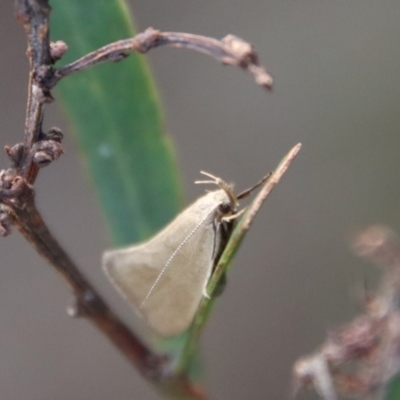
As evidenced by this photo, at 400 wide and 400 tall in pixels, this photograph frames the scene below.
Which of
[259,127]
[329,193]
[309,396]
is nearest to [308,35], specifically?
[259,127]

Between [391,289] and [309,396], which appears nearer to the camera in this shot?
[391,289]

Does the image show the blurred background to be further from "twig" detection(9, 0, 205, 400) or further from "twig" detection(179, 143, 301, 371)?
→ "twig" detection(9, 0, 205, 400)

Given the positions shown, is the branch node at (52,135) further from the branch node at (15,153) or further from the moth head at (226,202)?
the moth head at (226,202)

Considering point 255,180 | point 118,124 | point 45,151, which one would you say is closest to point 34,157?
point 45,151

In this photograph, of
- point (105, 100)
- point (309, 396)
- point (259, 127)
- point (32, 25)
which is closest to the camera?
point (32, 25)

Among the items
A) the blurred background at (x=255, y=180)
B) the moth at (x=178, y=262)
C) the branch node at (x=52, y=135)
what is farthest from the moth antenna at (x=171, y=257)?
the blurred background at (x=255, y=180)

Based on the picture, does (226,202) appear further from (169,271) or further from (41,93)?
Result: (41,93)

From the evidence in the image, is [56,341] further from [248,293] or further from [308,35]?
[308,35]

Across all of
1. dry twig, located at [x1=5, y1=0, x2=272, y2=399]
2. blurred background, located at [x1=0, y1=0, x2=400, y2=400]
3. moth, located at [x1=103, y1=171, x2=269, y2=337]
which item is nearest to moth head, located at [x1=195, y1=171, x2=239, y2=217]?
moth, located at [x1=103, y1=171, x2=269, y2=337]
